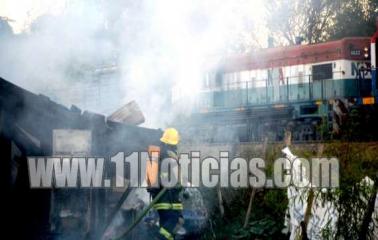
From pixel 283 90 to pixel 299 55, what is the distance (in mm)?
1476

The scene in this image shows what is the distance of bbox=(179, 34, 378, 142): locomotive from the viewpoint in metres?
19.0

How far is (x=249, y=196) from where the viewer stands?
28.0 ft

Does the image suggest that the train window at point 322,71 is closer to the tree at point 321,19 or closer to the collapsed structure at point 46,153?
the tree at point 321,19

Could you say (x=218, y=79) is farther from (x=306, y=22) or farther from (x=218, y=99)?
(x=306, y=22)

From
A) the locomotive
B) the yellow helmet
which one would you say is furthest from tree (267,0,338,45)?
the yellow helmet

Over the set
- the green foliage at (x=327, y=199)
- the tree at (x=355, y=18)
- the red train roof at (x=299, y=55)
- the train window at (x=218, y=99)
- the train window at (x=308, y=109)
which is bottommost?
the green foliage at (x=327, y=199)

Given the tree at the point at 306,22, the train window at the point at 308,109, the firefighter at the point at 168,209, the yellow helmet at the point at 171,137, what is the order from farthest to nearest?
the tree at the point at 306,22 → the train window at the point at 308,109 → the yellow helmet at the point at 171,137 → the firefighter at the point at 168,209

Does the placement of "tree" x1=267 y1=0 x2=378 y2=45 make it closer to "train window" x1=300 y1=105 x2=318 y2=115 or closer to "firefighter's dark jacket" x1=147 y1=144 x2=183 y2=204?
"train window" x1=300 y1=105 x2=318 y2=115

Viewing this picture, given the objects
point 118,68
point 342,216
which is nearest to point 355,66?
point 118,68

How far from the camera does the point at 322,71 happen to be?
19984mm

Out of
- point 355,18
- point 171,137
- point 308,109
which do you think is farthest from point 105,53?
point 355,18

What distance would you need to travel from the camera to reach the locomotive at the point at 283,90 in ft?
62.2

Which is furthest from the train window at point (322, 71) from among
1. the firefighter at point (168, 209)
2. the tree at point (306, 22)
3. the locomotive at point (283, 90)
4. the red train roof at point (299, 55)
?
the firefighter at point (168, 209)

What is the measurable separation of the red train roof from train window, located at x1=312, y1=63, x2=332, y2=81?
0.23m
